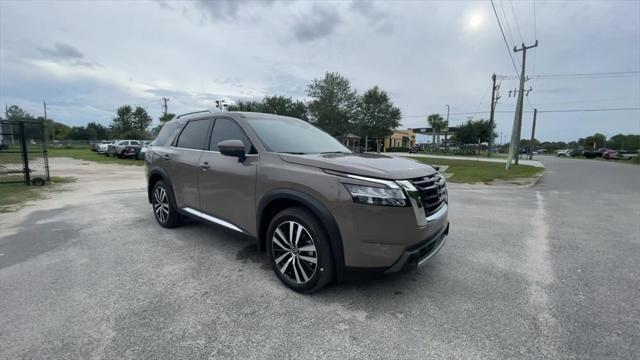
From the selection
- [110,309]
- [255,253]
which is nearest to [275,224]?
[255,253]

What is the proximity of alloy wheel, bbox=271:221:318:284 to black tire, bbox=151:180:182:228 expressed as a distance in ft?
7.66

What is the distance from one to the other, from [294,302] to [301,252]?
0.44m

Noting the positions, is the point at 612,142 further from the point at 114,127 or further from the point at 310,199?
the point at 114,127

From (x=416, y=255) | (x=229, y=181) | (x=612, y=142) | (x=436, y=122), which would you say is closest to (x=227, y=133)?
(x=229, y=181)

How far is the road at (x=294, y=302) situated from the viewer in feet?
7.02

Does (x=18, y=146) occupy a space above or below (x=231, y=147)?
below

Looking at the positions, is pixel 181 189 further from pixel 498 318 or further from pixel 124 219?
pixel 498 318

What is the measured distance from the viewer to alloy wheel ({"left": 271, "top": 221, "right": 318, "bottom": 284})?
275cm

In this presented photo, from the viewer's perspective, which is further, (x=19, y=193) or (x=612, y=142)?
(x=612, y=142)

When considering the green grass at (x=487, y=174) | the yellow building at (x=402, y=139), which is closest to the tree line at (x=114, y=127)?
the yellow building at (x=402, y=139)

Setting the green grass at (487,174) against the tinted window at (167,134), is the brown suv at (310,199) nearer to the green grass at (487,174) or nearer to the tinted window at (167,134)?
the tinted window at (167,134)

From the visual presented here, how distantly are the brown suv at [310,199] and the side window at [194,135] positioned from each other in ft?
0.08

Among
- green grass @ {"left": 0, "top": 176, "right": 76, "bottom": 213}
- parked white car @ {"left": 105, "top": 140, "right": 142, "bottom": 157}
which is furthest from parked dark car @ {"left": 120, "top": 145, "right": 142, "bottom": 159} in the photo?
green grass @ {"left": 0, "top": 176, "right": 76, "bottom": 213}

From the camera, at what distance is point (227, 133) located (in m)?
3.68
